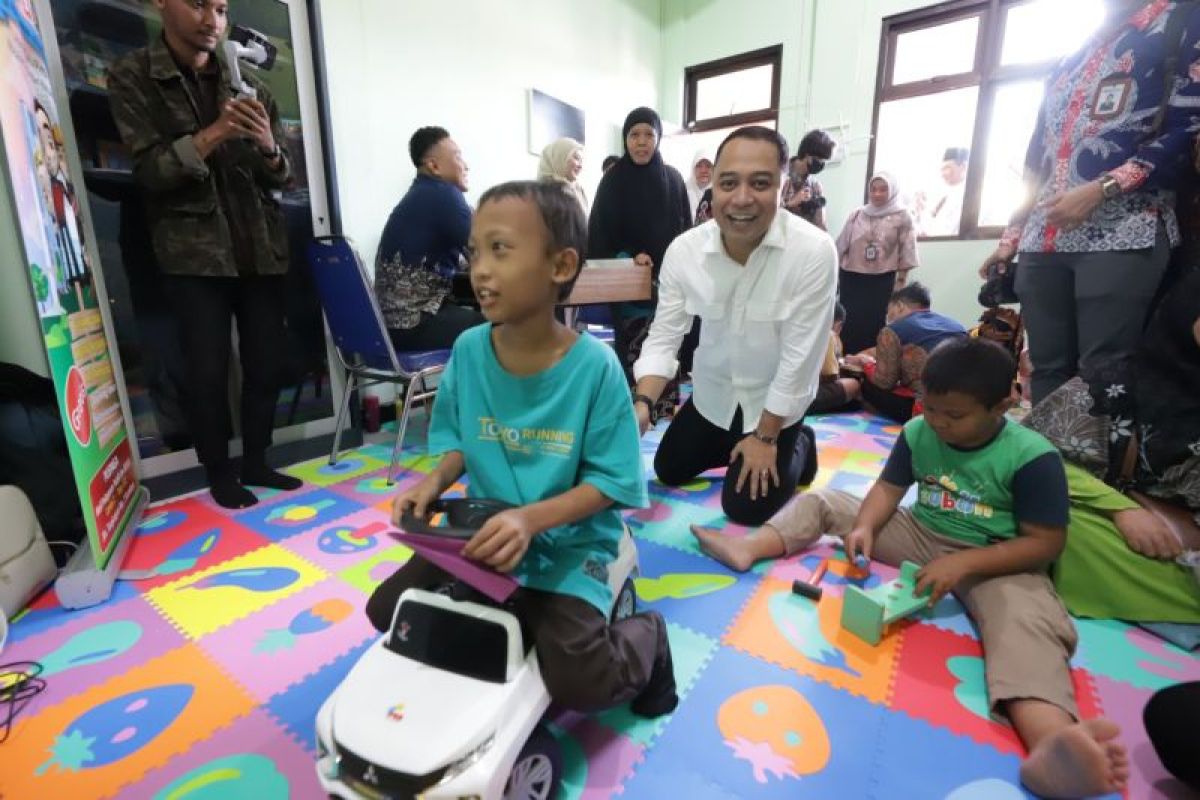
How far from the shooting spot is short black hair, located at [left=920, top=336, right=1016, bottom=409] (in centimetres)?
117

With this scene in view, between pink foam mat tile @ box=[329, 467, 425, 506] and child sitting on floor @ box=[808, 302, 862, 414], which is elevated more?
child sitting on floor @ box=[808, 302, 862, 414]

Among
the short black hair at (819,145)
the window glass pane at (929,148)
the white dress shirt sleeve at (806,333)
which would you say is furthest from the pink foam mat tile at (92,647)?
the window glass pane at (929,148)

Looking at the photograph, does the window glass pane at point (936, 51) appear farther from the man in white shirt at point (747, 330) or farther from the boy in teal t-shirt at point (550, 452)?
the boy in teal t-shirt at point (550, 452)

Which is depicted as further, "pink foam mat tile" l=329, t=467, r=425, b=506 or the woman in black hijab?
the woman in black hijab

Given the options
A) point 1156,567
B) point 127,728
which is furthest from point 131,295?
point 1156,567

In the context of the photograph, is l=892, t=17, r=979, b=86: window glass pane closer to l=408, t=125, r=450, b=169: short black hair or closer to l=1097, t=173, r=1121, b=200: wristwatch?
l=1097, t=173, r=1121, b=200: wristwatch

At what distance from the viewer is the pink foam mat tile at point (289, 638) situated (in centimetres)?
112

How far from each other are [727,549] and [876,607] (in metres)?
0.40

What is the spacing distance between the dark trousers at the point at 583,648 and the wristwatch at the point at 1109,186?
158 centimetres

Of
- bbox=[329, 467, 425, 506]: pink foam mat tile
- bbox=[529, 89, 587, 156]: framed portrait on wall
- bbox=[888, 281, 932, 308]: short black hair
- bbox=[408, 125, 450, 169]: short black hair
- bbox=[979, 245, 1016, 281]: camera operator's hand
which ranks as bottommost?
bbox=[329, 467, 425, 506]: pink foam mat tile

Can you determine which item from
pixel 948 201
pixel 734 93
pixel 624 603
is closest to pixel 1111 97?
pixel 624 603

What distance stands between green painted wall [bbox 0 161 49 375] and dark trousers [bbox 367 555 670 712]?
1.43 m

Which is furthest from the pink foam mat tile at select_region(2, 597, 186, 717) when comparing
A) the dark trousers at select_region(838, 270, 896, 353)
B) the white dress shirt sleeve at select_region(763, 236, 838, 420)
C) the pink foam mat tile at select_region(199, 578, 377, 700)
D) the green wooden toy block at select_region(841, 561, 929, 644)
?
the dark trousers at select_region(838, 270, 896, 353)

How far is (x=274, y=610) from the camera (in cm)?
133
